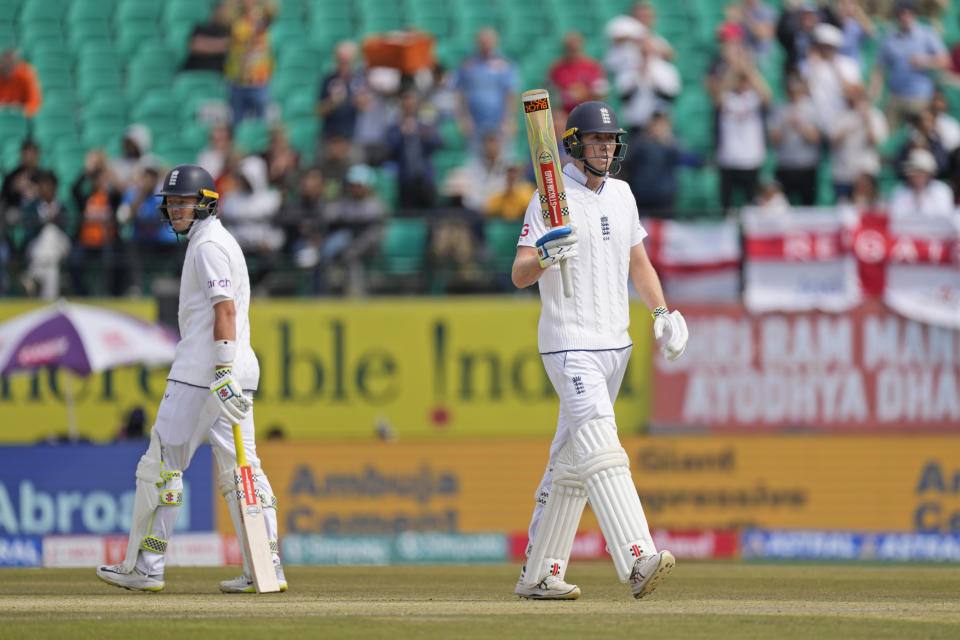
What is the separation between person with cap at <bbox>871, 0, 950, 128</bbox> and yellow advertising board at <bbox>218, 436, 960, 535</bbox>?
4.87 metres

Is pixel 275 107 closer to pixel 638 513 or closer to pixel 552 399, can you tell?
pixel 552 399

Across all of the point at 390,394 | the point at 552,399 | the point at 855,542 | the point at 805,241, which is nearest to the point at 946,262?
the point at 805,241

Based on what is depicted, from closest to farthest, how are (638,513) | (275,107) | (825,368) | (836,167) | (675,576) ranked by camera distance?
(638,513) < (675,576) < (825,368) < (836,167) < (275,107)

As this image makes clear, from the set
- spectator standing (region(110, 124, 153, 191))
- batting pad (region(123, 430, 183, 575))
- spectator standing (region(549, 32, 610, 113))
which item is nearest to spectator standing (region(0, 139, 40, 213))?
spectator standing (region(110, 124, 153, 191))

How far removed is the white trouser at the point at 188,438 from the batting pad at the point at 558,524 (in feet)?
5.72

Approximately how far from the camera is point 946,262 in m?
16.1

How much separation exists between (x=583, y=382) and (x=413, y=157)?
31.1 feet

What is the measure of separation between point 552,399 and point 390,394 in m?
1.69

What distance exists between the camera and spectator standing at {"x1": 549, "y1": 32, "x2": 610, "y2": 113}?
18.2m

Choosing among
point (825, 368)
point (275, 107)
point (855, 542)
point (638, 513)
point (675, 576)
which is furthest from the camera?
point (275, 107)

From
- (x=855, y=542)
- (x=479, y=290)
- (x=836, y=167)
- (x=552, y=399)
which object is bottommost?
(x=855, y=542)

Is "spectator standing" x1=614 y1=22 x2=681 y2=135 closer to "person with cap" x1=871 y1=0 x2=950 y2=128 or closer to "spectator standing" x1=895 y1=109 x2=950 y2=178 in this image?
"person with cap" x1=871 y1=0 x2=950 y2=128

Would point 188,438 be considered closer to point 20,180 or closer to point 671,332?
point 671,332

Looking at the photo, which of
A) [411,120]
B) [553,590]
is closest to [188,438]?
[553,590]
